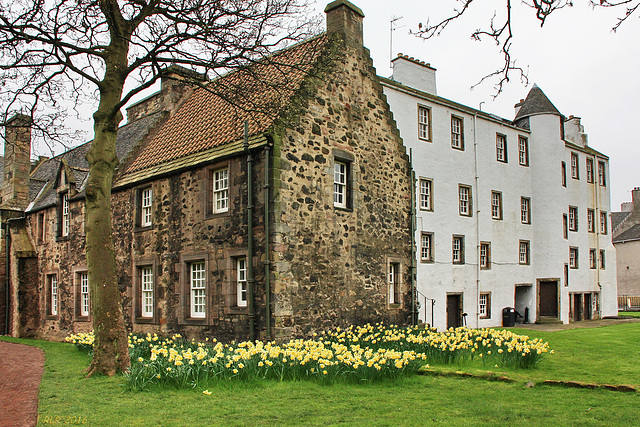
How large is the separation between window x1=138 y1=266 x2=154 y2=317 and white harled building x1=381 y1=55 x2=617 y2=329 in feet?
39.4

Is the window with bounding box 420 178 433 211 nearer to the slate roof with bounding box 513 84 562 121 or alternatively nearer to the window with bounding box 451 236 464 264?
the window with bounding box 451 236 464 264

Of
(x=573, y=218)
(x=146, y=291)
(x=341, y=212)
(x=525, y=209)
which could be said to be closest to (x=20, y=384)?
(x=146, y=291)

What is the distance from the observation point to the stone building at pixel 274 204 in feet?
51.9

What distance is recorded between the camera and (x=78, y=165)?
2955cm

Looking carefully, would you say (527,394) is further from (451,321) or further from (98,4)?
(451,321)

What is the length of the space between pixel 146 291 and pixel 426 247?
13.2 meters

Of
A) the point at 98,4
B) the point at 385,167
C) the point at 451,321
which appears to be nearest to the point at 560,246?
the point at 451,321

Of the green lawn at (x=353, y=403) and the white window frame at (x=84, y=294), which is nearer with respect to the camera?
the green lawn at (x=353, y=403)

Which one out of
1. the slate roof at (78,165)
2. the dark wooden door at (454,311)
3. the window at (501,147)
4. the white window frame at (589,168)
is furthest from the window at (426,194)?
the white window frame at (589,168)

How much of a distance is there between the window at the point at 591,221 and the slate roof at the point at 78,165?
2970cm

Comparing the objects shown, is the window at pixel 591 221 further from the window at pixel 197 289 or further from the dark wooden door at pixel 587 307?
the window at pixel 197 289

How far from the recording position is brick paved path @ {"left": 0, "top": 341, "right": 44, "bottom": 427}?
901 centimetres

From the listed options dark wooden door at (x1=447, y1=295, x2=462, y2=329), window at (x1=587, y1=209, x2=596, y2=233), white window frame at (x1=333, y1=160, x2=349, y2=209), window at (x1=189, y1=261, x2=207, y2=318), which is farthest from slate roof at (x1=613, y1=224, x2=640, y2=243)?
window at (x1=189, y1=261, x2=207, y2=318)

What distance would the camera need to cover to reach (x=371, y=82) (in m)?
19.8
